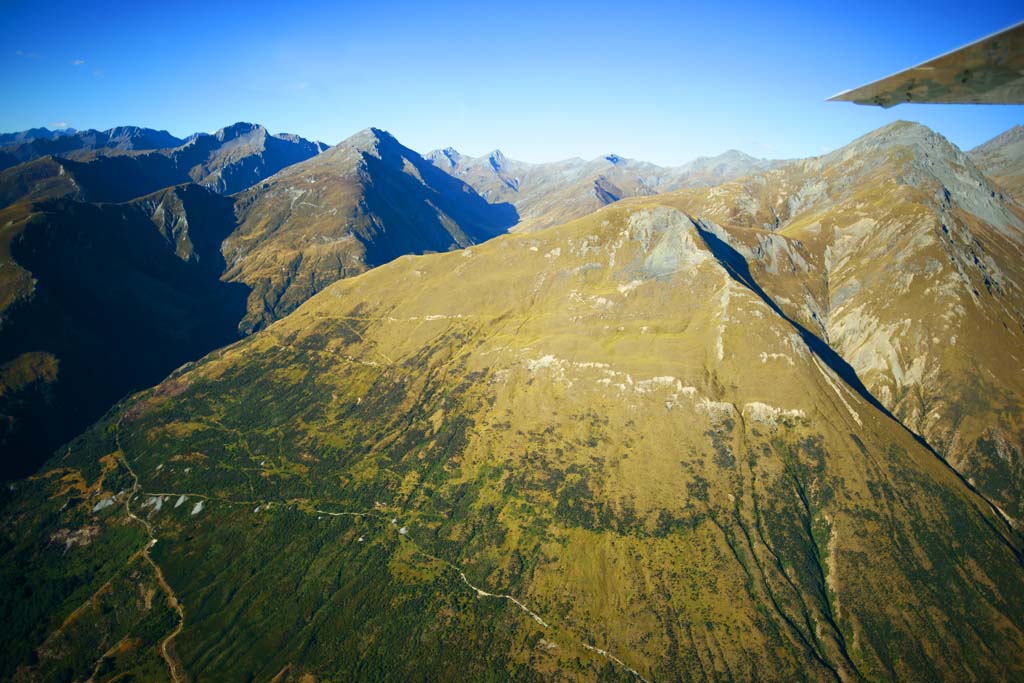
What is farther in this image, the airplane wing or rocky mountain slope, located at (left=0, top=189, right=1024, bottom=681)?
rocky mountain slope, located at (left=0, top=189, right=1024, bottom=681)

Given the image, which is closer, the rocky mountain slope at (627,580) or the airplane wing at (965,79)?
the airplane wing at (965,79)

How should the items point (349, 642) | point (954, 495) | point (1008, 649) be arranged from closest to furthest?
point (1008, 649)
point (349, 642)
point (954, 495)

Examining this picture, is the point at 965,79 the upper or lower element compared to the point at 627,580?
upper

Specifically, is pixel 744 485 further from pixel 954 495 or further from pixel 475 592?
pixel 475 592

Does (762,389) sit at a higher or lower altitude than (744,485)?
higher

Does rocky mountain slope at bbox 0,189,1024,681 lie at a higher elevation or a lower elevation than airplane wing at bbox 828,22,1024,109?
lower

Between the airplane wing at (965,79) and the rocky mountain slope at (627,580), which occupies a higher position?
the airplane wing at (965,79)

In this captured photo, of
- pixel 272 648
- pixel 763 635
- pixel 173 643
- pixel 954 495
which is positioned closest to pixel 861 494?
pixel 954 495

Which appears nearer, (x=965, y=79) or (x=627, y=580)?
(x=965, y=79)
